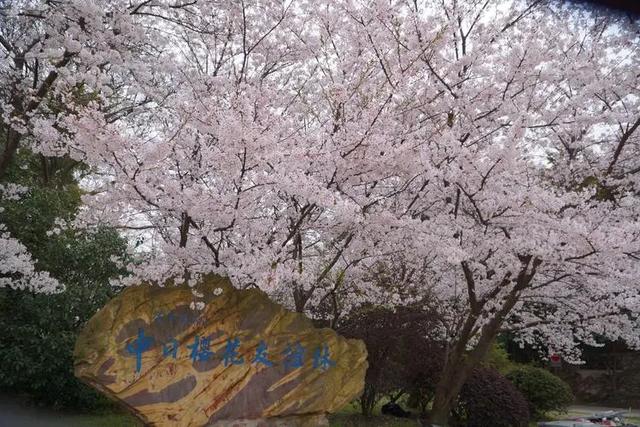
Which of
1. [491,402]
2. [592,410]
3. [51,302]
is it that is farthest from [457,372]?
[592,410]

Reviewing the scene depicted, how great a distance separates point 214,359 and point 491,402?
5.87 m

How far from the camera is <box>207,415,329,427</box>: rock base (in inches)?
255

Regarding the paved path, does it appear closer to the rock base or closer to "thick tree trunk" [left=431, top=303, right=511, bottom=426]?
"thick tree trunk" [left=431, top=303, right=511, bottom=426]

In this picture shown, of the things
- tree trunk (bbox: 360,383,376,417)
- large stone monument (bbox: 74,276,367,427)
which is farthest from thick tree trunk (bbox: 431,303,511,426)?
large stone monument (bbox: 74,276,367,427)

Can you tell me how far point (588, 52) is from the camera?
8609 mm

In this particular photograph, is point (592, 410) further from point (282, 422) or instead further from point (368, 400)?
point (282, 422)

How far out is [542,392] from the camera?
43.4ft

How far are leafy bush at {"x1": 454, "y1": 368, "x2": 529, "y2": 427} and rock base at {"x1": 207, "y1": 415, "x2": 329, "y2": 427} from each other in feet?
15.1

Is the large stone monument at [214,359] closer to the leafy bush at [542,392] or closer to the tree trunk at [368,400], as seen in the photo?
the tree trunk at [368,400]

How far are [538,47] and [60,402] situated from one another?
9.30 meters

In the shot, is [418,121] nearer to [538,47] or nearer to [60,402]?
Answer: [538,47]

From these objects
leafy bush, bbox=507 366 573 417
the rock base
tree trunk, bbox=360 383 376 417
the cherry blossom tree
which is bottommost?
the rock base

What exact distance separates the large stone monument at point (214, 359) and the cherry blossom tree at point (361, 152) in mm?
384

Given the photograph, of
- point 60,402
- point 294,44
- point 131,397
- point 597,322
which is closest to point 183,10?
point 294,44
